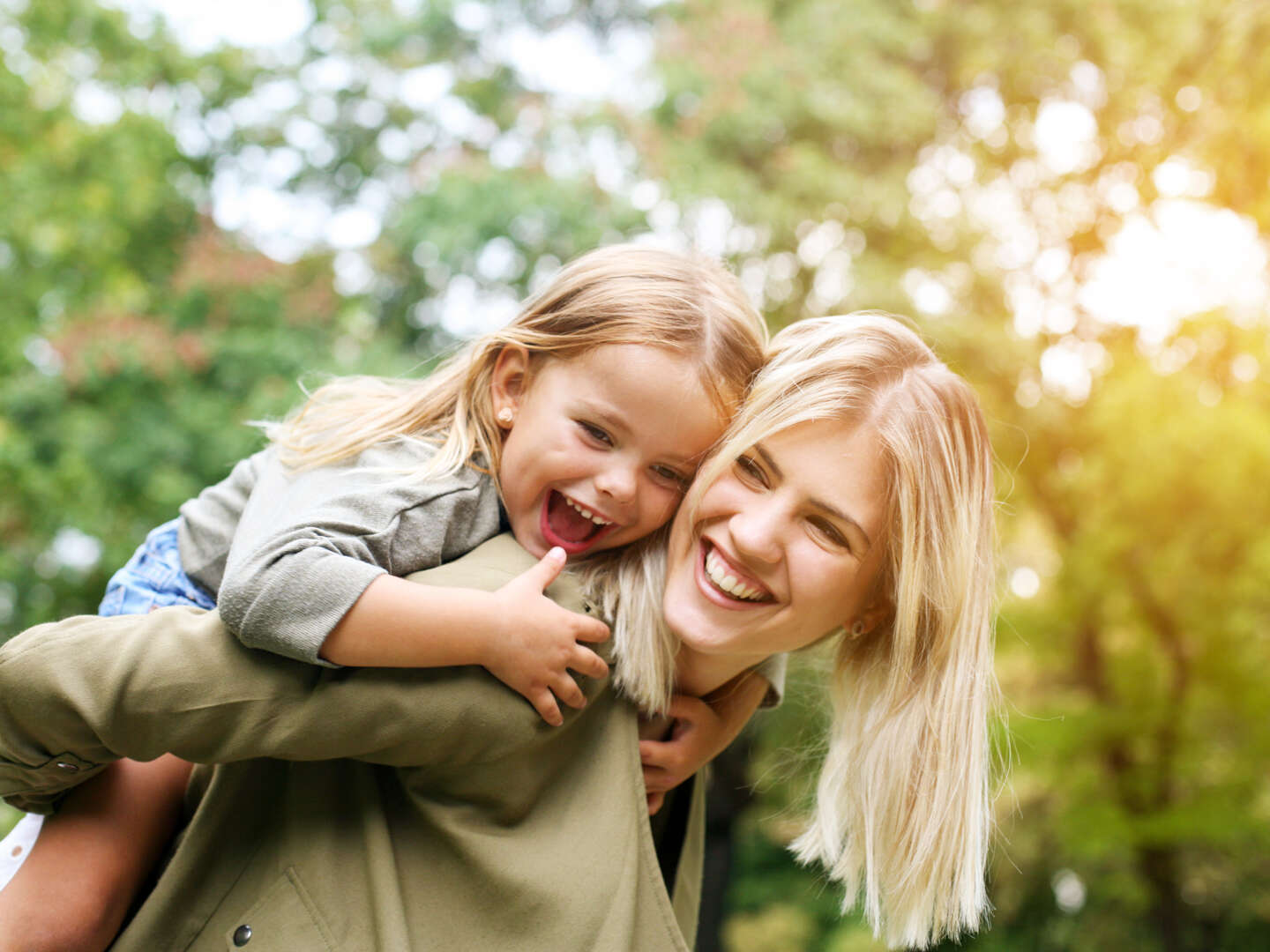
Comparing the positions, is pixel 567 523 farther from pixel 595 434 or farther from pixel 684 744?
pixel 684 744

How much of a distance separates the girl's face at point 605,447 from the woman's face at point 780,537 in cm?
14

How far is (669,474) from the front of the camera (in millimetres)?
2090

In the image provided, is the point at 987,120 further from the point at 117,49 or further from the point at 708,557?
the point at 708,557

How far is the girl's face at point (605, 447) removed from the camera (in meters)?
2.01

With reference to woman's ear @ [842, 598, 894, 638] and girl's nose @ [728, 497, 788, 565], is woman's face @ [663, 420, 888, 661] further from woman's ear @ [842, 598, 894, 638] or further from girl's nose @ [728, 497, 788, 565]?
woman's ear @ [842, 598, 894, 638]

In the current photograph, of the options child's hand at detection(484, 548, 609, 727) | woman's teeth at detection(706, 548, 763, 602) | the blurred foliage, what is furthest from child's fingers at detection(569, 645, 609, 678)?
the blurred foliage

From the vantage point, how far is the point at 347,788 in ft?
5.69

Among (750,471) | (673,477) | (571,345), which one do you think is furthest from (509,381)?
(750,471)

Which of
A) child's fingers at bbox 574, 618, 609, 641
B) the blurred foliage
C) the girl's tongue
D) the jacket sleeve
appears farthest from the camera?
the blurred foliage

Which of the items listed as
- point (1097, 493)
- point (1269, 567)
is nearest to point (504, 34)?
point (1097, 493)

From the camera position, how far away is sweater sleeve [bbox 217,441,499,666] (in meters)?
1.53

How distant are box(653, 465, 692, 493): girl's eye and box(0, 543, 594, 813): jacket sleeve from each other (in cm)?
62

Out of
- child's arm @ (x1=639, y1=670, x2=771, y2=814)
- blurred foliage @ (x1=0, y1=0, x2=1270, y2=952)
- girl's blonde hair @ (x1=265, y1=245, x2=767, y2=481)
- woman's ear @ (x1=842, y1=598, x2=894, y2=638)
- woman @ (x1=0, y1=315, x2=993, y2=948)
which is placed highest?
girl's blonde hair @ (x1=265, y1=245, x2=767, y2=481)

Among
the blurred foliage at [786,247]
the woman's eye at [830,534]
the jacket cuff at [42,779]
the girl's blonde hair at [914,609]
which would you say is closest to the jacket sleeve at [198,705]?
the jacket cuff at [42,779]
